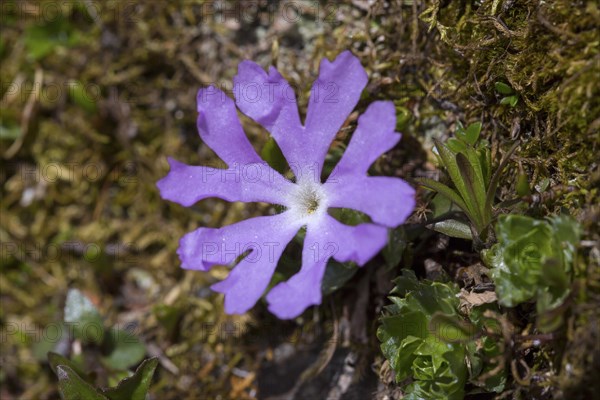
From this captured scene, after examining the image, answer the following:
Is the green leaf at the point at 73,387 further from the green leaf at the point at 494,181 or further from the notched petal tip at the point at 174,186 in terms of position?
the green leaf at the point at 494,181

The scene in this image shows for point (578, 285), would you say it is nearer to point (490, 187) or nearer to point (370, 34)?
point (490, 187)

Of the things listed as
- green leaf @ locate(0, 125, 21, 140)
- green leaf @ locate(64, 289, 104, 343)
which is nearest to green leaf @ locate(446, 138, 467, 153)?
green leaf @ locate(64, 289, 104, 343)

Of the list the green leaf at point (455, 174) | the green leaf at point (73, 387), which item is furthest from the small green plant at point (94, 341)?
the green leaf at point (455, 174)

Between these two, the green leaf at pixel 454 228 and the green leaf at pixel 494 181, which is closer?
the green leaf at pixel 494 181

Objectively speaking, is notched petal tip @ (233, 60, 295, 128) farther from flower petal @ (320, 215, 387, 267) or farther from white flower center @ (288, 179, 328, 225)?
flower petal @ (320, 215, 387, 267)

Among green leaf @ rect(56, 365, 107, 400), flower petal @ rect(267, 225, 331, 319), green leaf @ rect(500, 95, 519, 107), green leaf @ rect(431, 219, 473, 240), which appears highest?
green leaf @ rect(500, 95, 519, 107)

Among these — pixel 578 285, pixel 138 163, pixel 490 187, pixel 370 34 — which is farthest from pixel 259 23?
pixel 578 285
